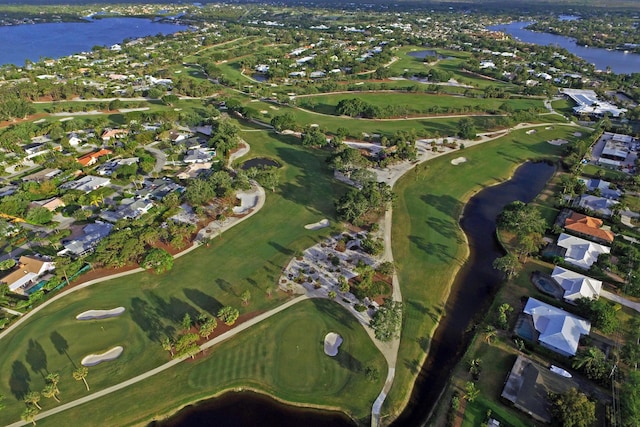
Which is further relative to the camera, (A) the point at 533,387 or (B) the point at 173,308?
(B) the point at 173,308

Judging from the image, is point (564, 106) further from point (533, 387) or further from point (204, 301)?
point (204, 301)

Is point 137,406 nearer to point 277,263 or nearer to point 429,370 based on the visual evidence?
point 277,263

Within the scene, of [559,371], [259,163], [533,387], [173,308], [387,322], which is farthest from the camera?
[259,163]

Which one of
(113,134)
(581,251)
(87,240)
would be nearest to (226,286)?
(87,240)

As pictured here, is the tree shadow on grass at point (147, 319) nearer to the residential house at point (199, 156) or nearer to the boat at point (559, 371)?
the residential house at point (199, 156)

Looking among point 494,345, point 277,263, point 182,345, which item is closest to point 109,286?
point 182,345

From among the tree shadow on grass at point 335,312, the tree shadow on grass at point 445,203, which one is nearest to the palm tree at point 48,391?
the tree shadow on grass at point 335,312

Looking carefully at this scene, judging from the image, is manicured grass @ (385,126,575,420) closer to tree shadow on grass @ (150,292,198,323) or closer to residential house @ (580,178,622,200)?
residential house @ (580,178,622,200)
